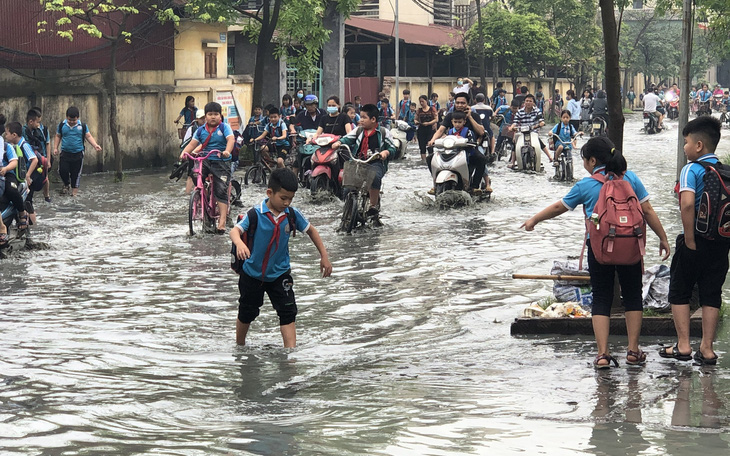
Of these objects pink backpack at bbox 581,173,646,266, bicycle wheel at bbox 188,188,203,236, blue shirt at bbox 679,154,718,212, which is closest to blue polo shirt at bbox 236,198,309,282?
pink backpack at bbox 581,173,646,266

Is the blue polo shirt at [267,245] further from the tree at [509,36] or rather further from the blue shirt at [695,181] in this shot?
the tree at [509,36]

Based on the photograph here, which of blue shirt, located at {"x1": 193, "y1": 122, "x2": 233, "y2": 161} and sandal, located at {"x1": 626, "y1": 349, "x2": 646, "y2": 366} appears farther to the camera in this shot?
blue shirt, located at {"x1": 193, "y1": 122, "x2": 233, "y2": 161}

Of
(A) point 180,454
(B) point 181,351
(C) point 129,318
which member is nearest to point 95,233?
(C) point 129,318

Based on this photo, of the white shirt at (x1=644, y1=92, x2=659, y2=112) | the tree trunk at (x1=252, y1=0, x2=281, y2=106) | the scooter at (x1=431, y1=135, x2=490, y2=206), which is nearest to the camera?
the scooter at (x1=431, y1=135, x2=490, y2=206)

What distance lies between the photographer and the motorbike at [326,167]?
59.4 ft

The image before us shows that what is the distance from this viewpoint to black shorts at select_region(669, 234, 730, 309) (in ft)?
25.2

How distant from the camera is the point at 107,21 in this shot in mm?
26688

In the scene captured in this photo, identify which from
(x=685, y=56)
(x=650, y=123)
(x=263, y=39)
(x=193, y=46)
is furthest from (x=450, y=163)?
(x=650, y=123)

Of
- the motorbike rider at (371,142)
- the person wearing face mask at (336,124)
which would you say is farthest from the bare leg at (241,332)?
the person wearing face mask at (336,124)

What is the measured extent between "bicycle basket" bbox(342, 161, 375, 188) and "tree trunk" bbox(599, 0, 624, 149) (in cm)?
617

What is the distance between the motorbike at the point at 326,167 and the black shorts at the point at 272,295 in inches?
389

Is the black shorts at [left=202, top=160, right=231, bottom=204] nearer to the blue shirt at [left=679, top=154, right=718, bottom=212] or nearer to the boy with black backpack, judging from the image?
the boy with black backpack

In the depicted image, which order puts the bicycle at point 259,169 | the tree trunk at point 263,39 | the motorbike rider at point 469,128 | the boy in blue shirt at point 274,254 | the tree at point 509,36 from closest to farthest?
1. the boy in blue shirt at point 274,254
2. the motorbike rider at point 469,128
3. the bicycle at point 259,169
4. the tree trunk at point 263,39
5. the tree at point 509,36

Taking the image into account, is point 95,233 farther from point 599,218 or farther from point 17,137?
point 599,218
